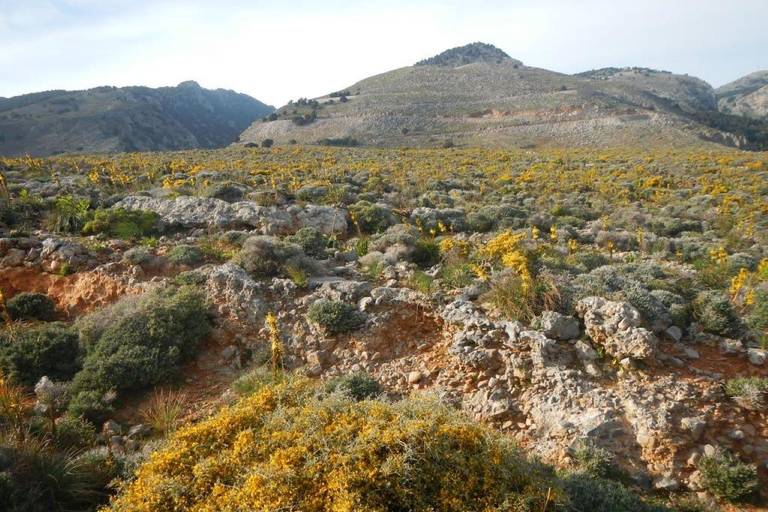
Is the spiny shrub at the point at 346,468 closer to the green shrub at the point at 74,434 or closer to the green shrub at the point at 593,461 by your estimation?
the green shrub at the point at 593,461

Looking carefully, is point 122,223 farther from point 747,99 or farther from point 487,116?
point 747,99

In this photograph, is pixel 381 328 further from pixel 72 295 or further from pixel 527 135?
pixel 527 135

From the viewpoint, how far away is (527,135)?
164ft

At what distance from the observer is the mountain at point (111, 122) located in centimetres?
6266

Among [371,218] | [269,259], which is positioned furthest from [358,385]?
[371,218]

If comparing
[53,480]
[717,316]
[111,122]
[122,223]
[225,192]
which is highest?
[111,122]

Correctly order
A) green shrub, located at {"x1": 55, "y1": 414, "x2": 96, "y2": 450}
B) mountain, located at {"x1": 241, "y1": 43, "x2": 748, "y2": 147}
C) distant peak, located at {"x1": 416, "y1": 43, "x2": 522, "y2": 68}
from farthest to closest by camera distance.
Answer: distant peak, located at {"x1": 416, "y1": 43, "x2": 522, "y2": 68} → mountain, located at {"x1": 241, "y1": 43, "x2": 748, "y2": 147} → green shrub, located at {"x1": 55, "y1": 414, "x2": 96, "y2": 450}

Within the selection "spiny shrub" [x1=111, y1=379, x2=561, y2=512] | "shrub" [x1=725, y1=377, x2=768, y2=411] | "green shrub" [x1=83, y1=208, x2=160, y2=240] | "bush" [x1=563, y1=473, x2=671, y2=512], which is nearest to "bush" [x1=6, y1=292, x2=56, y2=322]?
"green shrub" [x1=83, y1=208, x2=160, y2=240]

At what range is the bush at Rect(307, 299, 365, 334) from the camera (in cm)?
634

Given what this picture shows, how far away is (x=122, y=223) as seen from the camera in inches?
389

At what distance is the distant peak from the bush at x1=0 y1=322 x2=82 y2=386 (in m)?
121

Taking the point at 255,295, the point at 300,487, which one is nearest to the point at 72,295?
the point at 255,295

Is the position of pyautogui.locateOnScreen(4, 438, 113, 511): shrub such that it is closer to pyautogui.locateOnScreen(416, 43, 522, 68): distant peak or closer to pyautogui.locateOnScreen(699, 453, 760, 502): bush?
pyautogui.locateOnScreen(699, 453, 760, 502): bush

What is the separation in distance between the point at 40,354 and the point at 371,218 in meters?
7.82
